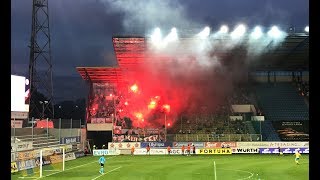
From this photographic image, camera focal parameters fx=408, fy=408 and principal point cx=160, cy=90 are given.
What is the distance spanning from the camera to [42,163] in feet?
133

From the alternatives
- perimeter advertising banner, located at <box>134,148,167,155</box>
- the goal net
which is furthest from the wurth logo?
the goal net

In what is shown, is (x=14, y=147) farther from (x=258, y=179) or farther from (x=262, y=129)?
(x=262, y=129)

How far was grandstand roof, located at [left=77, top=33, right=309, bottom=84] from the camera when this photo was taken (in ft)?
203

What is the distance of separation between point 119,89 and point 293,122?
31934 mm

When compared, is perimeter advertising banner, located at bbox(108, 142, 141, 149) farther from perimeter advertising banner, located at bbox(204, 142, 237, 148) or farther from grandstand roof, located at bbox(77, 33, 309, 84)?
grandstand roof, located at bbox(77, 33, 309, 84)

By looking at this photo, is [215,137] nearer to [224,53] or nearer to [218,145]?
[218,145]

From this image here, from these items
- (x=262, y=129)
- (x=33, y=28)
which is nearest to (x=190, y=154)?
(x=262, y=129)

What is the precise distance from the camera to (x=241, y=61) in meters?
71.9

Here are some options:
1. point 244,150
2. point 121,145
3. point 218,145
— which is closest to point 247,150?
point 244,150

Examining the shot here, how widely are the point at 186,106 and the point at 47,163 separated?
122 ft

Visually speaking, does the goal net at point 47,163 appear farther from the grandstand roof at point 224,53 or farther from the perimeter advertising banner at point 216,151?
the grandstand roof at point 224,53

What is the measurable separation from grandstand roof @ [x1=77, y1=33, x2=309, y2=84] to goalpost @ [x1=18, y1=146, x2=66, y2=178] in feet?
75.5

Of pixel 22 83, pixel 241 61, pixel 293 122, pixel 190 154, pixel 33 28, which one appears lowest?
pixel 190 154

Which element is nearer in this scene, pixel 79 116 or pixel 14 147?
pixel 14 147
